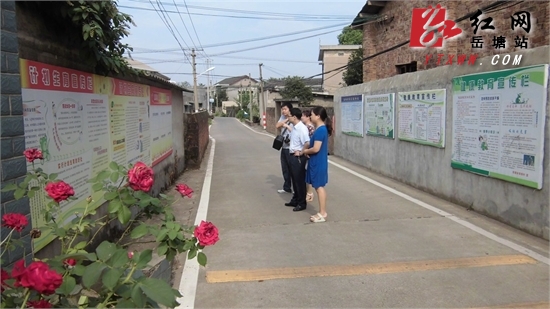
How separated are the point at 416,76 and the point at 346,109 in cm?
454

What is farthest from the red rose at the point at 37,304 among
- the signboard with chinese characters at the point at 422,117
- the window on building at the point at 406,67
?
the window on building at the point at 406,67

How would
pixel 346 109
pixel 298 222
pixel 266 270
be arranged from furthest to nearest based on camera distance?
pixel 346 109 < pixel 298 222 < pixel 266 270

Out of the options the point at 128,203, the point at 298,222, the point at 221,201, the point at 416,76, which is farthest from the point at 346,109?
the point at 128,203

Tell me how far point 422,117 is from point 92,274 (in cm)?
767

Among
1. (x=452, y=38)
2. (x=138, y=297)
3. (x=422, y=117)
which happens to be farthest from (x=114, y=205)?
(x=452, y=38)

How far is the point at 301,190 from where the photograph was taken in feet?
24.0

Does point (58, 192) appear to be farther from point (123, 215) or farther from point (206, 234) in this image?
point (206, 234)

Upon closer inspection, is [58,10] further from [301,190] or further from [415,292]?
[301,190]

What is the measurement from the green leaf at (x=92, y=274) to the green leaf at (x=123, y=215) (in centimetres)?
26

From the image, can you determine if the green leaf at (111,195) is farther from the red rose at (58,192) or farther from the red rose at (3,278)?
the red rose at (3,278)

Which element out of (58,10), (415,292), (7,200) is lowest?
(415,292)

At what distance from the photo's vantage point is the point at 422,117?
8.59 meters

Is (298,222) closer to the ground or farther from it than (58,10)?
closer to the ground

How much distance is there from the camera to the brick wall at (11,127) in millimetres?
2691
